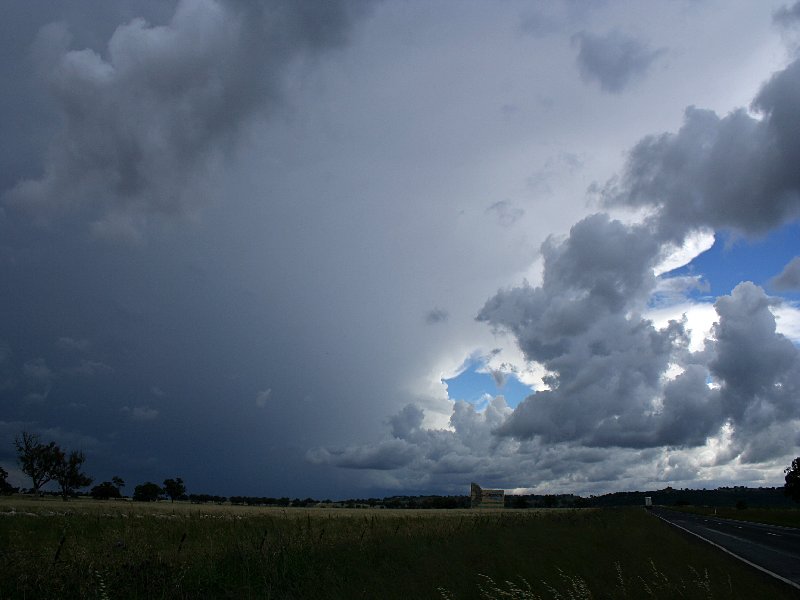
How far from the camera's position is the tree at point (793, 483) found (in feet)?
362

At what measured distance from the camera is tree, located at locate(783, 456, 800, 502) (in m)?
110

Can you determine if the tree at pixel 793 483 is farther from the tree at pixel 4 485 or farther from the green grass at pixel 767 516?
the tree at pixel 4 485

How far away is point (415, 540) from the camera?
50.0 feet

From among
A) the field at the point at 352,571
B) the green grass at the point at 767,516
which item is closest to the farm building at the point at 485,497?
the green grass at the point at 767,516

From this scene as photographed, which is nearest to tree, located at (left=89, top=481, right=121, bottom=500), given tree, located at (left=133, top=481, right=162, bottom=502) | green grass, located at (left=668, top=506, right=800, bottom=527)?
tree, located at (left=133, top=481, right=162, bottom=502)

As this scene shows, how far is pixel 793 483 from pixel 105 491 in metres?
144

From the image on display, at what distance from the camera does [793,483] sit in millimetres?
111312

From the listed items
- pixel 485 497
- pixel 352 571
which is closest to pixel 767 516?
pixel 485 497

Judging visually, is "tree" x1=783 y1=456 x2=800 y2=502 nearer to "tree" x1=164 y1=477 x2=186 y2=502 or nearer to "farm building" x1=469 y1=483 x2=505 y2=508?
"farm building" x1=469 y1=483 x2=505 y2=508

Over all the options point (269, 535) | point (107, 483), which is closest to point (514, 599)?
point (269, 535)

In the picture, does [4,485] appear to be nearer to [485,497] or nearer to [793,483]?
[485,497]

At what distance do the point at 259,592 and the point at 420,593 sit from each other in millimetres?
2498

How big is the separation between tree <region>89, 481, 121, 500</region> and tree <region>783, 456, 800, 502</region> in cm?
14081

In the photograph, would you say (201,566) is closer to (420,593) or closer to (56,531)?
(420,593)
